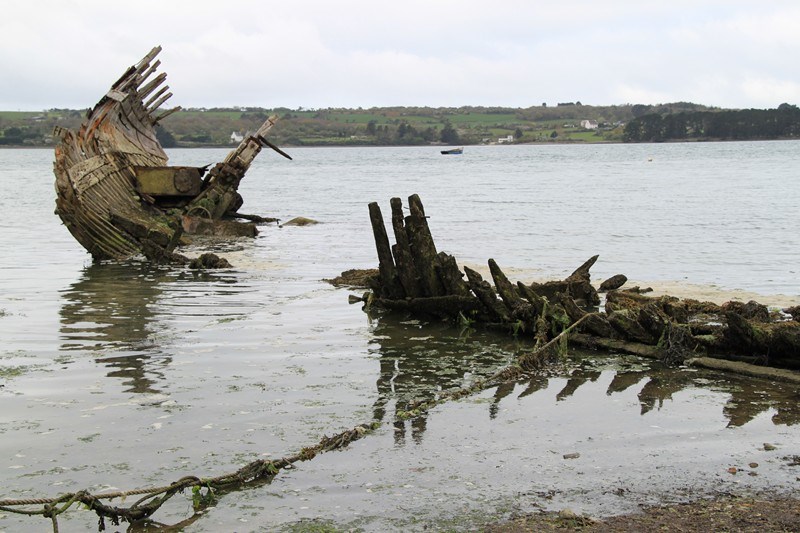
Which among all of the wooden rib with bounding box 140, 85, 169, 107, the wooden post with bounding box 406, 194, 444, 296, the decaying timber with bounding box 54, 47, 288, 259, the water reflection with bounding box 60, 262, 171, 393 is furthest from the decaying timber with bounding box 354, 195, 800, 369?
the wooden rib with bounding box 140, 85, 169, 107

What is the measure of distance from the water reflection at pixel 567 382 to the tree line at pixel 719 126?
155m

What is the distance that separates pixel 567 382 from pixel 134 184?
57.6 ft

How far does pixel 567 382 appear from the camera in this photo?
9.36 metres

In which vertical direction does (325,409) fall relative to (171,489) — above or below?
Result: below

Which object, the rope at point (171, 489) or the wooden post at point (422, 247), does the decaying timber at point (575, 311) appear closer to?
the wooden post at point (422, 247)

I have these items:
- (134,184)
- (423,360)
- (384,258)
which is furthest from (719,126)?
(423,360)

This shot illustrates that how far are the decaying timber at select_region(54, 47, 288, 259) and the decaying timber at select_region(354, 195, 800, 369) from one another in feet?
26.6

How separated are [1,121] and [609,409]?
19422 centimetres

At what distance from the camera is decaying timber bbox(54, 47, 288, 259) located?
20.0 meters

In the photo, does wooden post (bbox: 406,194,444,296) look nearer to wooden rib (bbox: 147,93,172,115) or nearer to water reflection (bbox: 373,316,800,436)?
water reflection (bbox: 373,316,800,436)

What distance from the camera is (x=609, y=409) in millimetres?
8320

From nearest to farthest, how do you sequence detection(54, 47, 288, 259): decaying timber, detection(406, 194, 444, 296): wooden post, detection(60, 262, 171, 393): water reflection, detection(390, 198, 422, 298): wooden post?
1. detection(60, 262, 171, 393): water reflection
2. detection(406, 194, 444, 296): wooden post
3. detection(390, 198, 422, 298): wooden post
4. detection(54, 47, 288, 259): decaying timber

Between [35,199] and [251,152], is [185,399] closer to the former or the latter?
[251,152]

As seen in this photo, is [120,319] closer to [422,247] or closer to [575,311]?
[422,247]
